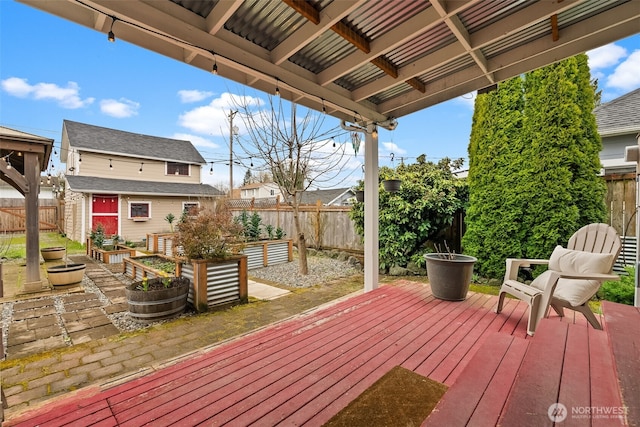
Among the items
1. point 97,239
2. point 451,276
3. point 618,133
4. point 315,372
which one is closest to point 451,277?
point 451,276

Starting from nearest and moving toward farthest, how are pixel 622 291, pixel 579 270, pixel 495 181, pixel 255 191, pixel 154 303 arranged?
pixel 579 270 < pixel 154 303 < pixel 622 291 < pixel 495 181 < pixel 255 191

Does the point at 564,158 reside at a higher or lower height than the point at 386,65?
lower

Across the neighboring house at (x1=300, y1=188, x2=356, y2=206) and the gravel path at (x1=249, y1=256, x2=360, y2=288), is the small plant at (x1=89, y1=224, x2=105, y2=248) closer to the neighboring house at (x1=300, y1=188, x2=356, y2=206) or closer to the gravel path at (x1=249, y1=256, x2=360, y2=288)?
the gravel path at (x1=249, y1=256, x2=360, y2=288)

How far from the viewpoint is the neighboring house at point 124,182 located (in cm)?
1089

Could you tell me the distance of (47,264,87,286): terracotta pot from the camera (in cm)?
486

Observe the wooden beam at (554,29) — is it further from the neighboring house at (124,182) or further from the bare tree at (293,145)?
the neighboring house at (124,182)

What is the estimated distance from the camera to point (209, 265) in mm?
3924

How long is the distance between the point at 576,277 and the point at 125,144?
1584cm

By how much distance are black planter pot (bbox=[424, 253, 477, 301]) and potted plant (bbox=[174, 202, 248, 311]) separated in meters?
2.80

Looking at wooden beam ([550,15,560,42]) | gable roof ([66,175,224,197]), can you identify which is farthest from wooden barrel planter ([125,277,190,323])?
gable roof ([66,175,224,197])

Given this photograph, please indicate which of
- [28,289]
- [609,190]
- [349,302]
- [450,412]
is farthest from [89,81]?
[609,190]

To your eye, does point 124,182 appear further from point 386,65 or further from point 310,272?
point 386,65

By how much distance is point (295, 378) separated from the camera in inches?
76.2

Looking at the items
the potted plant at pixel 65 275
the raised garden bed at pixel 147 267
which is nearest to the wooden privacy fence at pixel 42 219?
the raised garden bed at pixel 147 267
